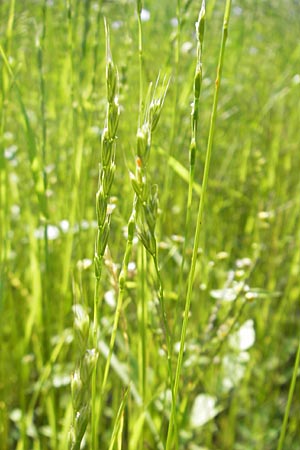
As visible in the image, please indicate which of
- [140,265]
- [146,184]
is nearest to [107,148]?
[146,184]

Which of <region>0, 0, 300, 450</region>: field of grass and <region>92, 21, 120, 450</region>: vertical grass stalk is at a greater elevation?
<region>92, 21, 120, 450</region>: vertical grass stalk

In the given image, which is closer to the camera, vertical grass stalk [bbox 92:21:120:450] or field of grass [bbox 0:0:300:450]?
vertical grass stalk [bbox 92:21:120:450]

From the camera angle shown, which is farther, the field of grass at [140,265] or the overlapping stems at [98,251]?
the field of grass at [140,265]

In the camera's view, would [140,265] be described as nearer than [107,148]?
No

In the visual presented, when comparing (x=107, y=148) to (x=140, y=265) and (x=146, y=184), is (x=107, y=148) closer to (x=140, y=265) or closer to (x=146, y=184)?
(x=146, y=184)

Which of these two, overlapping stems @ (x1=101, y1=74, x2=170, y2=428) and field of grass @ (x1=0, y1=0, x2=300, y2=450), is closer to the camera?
overlapping stems @ (x1=101, y1=74, x2=170, y2=428)

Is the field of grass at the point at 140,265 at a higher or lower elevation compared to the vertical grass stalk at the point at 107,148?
lower

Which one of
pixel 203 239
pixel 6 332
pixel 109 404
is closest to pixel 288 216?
pixel 203 239

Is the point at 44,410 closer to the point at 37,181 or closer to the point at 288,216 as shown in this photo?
the point at 37,181

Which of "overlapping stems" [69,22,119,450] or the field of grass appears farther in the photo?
the field of grass
